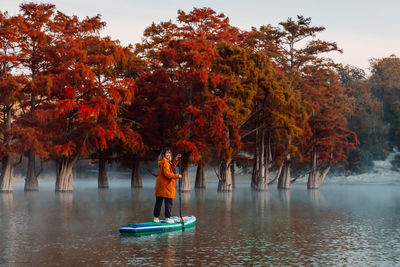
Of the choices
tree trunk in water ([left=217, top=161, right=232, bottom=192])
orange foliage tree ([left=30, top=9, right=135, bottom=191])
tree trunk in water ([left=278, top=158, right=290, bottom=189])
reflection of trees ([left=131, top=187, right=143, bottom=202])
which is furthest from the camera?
tree trunk in water ([left=278, top=158, right=290, bottom=189])

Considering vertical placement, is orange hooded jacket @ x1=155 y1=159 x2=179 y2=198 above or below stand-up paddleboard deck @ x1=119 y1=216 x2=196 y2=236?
above

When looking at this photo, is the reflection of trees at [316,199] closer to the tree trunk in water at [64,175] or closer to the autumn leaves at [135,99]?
the autumn leaves at [135,99]

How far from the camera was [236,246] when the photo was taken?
14.7 meters

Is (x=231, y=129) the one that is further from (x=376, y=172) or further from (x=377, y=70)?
(x=377, y=70)

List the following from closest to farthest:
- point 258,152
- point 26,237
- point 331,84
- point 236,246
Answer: point 236,246, point 26,237, point 258,152, point 331,84

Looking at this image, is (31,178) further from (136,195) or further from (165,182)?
(165,182)

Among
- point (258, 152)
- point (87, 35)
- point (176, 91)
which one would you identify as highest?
point (87, 35)

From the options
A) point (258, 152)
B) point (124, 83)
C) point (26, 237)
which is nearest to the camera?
point (26, 237)

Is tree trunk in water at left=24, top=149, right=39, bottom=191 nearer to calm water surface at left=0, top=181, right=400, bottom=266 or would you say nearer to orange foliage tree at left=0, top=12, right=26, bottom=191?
orange foliage tree at left=0, top=12, right=26, bottom=191

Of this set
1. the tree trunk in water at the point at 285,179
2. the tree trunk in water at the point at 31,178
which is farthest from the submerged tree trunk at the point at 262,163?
the tree trunk in water at the point at 31,178

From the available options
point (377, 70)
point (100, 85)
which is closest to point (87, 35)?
point (100, 85)

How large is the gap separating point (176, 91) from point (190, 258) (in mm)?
34743

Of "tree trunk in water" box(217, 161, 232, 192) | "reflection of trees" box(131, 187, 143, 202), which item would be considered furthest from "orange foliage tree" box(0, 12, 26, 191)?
"tree trunk in water" box(217, 161, 232, 192)

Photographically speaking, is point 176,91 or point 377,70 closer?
point 176,91
